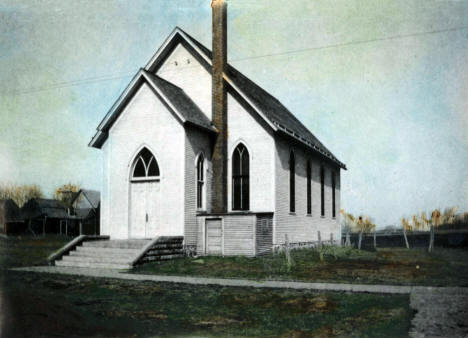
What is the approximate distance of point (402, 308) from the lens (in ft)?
32.3

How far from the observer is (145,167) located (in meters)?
20.2

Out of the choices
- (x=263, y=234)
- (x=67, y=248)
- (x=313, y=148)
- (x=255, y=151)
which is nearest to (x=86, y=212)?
(x=313, y=148)

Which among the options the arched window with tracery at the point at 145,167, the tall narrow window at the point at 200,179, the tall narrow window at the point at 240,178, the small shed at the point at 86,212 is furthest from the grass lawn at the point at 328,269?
the small shed at the point at 86,212

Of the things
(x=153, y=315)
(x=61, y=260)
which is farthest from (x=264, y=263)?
(x=153, y=315)

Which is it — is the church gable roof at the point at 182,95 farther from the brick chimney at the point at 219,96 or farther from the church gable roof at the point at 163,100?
the brick chimney at the point at 219,96

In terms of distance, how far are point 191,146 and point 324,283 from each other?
9171 millimetres

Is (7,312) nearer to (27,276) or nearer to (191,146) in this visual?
(27,276)

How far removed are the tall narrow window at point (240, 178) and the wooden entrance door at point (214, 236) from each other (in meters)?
2.44

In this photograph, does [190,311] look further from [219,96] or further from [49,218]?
[49,218]

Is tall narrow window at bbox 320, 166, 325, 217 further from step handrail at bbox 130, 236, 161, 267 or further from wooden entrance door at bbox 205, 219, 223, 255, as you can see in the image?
step handrail at bbox 130, 236, 161, 267

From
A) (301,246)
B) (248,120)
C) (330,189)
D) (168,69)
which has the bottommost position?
(301,246)

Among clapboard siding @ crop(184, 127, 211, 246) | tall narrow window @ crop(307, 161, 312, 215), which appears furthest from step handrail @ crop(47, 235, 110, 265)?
tall narrow window @ crop(307, 161, 312, 215)

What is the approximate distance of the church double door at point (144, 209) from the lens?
19.8 m

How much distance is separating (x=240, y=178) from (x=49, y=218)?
161ft
